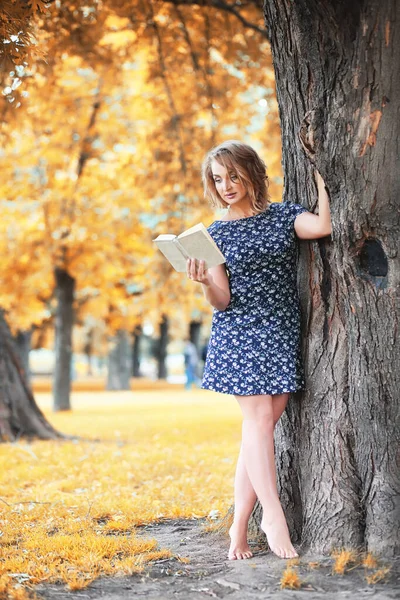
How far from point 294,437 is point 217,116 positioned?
7770 mm

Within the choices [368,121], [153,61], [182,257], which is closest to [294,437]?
[182,257]

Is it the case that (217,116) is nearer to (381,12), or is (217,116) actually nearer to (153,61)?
(153,61)

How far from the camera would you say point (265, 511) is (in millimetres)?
3541

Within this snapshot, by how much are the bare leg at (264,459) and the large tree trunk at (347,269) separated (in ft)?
0.60

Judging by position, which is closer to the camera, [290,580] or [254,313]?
[290,580]

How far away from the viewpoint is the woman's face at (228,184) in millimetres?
3713

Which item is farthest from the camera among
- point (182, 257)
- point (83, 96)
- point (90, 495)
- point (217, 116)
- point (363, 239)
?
point (83, 96)

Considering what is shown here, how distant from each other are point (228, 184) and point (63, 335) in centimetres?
1217

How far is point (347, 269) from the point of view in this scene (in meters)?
3.31

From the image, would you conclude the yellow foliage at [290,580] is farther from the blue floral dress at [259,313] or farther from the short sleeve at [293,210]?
the short sleeve at [293,210]

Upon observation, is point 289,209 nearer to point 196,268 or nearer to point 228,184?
point 228,184

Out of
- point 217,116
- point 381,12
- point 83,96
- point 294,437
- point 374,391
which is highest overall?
point 83,96

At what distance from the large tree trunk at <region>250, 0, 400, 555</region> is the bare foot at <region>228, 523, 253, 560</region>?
28cm

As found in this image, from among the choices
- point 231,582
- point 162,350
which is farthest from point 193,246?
point 162,350
